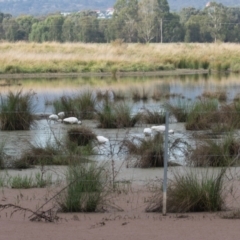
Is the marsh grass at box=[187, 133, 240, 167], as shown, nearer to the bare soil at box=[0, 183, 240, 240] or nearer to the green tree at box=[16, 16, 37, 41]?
the bare soil at box=[0, 183, 240, 240]

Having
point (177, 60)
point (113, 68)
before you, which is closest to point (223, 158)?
point (113, 68)

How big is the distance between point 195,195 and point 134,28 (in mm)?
66723

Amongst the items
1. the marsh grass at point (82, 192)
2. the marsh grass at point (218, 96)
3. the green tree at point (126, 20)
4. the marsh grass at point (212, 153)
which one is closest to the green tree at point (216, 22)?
the green tree at point (126, 20)

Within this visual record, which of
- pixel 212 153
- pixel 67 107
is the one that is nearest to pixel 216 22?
pixel 67 107

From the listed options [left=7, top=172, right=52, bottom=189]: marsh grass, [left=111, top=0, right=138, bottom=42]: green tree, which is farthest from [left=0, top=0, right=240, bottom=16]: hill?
[left=7, top=172, right=52, bottom=189]: marsh grass

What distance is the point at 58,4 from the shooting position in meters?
191

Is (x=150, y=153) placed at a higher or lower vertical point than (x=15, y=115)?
lower

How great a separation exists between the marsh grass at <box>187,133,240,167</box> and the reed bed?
29.1m

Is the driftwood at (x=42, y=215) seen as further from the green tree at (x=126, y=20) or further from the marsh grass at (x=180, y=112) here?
the green tree at (x=126, y=20)

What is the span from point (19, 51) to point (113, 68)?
9.24 m

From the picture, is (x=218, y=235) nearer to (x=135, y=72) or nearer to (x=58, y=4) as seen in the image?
(x=135, y=72)

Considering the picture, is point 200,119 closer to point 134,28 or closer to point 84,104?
point 84,104

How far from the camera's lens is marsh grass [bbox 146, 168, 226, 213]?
26.2 ft

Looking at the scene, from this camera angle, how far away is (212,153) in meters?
11.0
